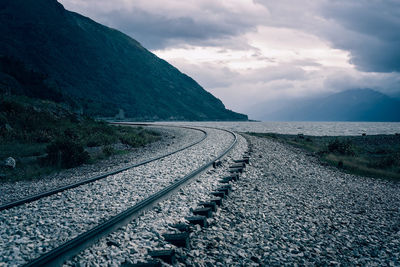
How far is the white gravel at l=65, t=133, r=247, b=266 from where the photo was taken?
13.9 ft

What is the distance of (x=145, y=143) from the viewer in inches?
898

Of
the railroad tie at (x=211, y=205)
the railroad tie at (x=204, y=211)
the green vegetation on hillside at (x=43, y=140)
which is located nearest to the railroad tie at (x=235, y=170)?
Answer: the railroad tie at (x=211, y=205)

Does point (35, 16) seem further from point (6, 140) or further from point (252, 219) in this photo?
point (252, 219)

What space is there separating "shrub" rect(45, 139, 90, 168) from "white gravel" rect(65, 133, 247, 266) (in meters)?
7.60

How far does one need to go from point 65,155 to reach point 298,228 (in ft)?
35.6

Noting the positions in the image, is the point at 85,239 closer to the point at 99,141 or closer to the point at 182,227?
the point at 182,227

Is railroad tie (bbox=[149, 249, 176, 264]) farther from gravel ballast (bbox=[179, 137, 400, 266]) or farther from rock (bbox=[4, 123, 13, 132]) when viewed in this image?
rock (bbox=[4, 123, 13, 132])

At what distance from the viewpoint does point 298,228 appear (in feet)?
20.4

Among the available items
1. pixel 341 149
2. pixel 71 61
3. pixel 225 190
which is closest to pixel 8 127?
pixel 225 190

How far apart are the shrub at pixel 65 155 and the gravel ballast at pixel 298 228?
7892 millimetres

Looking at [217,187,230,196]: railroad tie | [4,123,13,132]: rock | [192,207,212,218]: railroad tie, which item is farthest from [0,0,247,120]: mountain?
[192,207,212,218]: railroad tie

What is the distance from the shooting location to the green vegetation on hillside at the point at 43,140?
1305 centimetres

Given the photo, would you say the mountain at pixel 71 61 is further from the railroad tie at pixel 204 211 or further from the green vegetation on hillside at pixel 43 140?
the railroad tie at pixel 204 211

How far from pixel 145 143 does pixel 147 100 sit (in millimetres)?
163840
